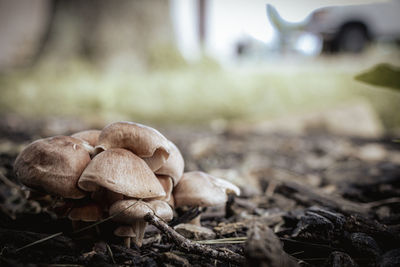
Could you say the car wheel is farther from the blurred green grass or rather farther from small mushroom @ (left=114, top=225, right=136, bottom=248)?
small mushroom @ (left=114, top=225, right=136, bottom=248)

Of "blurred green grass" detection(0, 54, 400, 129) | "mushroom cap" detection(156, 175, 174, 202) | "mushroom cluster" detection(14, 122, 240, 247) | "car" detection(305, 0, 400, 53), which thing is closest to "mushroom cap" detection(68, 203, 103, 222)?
"mushroom cluster" detection(14, 122, 240, 247)

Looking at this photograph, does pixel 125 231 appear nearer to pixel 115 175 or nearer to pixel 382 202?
pixel 115 175

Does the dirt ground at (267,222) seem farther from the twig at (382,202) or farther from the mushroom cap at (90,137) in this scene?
the mushroom cap at (90,137)

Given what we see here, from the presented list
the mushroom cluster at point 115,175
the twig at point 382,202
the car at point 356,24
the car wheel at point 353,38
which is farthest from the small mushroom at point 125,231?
the car wheel at point 353,38

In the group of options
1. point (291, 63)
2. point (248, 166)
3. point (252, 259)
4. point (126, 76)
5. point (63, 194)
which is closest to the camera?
point (252, 259)

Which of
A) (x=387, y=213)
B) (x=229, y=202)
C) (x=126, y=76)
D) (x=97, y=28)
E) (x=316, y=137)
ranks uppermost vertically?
(x=97, y=28)

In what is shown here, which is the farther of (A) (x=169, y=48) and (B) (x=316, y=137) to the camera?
(A) (x=169, y=48)

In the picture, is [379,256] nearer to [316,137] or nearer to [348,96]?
[316,137]

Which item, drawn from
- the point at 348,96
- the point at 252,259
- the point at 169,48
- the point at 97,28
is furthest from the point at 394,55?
the point at 252,259
